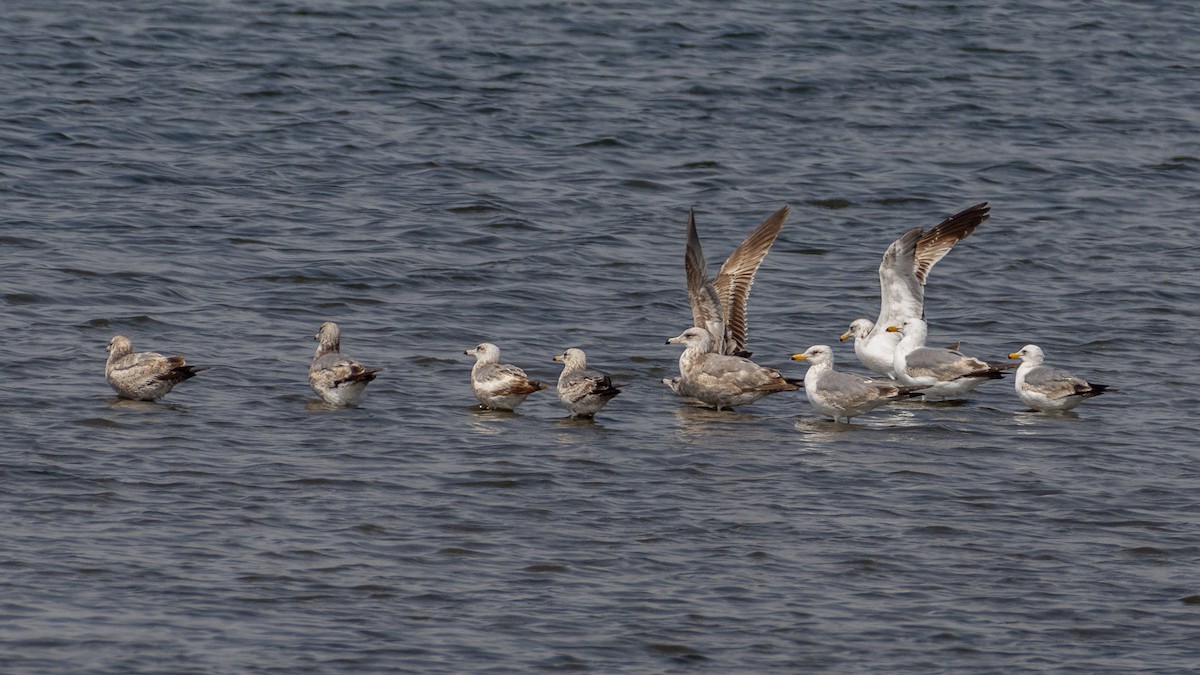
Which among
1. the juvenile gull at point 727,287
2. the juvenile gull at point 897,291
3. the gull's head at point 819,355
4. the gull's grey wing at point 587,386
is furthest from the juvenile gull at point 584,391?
the juvenile gull at point 897,291

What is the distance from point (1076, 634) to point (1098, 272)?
10.1 m

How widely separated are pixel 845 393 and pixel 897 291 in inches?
114

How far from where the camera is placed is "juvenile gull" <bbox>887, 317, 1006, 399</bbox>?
1403 centimetres

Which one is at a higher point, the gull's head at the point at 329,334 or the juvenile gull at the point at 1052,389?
the gull's head at the point at 329,334

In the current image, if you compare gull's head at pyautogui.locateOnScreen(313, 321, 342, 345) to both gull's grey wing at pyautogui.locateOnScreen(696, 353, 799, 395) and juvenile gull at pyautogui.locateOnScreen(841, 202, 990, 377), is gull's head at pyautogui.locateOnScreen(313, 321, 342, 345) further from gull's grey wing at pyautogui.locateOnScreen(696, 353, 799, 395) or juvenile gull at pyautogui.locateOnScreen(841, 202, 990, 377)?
juvenile gull at pyautogui.locateOnScreen(841, 202, 990, 377)

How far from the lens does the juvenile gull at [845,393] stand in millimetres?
13102

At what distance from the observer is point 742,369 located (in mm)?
13508

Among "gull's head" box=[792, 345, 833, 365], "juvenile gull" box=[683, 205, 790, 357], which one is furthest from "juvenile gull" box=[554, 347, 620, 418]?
"juvenile gull" box=[683, 205, 790, 357]

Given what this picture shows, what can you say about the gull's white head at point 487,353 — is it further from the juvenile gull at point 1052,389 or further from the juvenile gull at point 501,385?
the juvenile gull at point 1052,389

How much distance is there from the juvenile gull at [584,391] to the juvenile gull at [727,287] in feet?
A: 6.38

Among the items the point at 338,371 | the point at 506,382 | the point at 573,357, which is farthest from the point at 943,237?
the point at 338,371

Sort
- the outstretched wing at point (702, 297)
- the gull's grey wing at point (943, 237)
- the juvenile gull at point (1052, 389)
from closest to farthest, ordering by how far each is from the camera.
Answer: the juvenile gull at point (1052, 389) < the outstretched wing at point (702, 297) < the gull's grey wing at point (943, 237)

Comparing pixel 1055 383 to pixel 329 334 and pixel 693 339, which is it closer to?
pixel 693 339

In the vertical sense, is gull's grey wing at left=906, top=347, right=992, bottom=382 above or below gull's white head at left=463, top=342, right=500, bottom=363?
below
